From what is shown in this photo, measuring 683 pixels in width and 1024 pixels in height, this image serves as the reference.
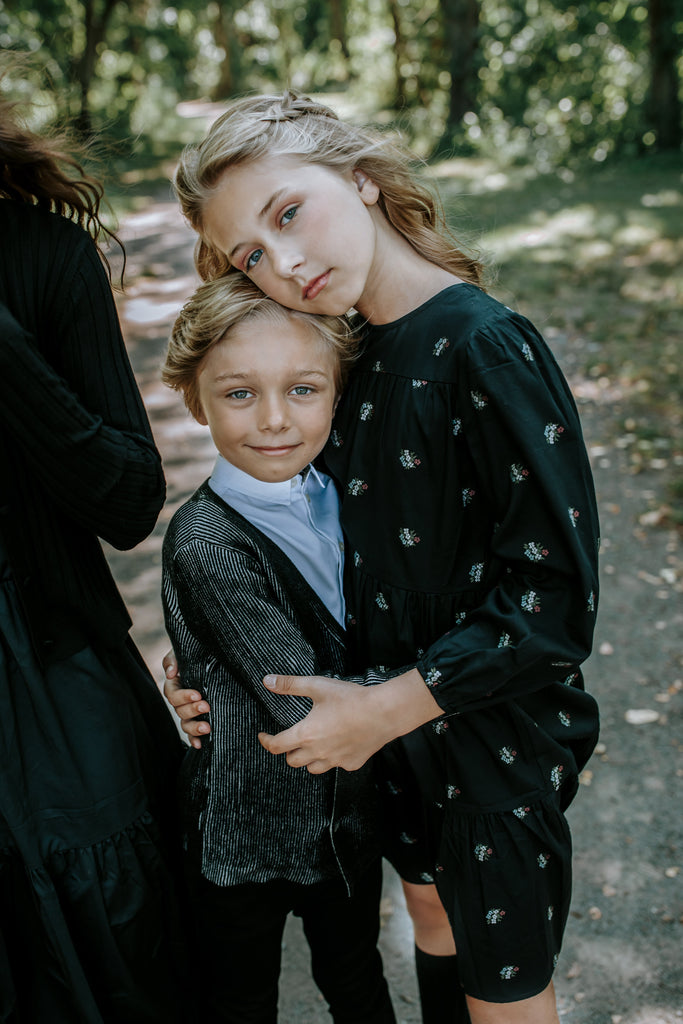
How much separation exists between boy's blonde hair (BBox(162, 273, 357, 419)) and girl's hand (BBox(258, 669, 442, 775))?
1.78 ft

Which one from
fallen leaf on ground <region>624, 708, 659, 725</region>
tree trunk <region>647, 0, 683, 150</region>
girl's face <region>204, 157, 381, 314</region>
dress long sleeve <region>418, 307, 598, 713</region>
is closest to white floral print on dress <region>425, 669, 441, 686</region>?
dress long sleeve <region>418, 307, 598, 713</region>

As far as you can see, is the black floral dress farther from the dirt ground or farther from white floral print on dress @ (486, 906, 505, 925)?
the dirt ground

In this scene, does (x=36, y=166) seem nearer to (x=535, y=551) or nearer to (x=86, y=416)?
(x=86, y=416)

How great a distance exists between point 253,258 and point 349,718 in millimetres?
781

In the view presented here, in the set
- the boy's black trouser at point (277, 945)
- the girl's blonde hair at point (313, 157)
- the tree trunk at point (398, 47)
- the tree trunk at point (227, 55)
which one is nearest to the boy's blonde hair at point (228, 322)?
the girl's blonde hair at point (313, 157)

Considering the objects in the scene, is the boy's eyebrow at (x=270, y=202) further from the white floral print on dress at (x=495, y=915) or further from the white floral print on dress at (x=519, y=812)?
the white floral print on dress at (x=495, y=915)

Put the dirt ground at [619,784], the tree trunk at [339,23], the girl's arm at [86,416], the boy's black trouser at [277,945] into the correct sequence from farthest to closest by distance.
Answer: the tree trunk at [339,23] → the dirt ground at [619,784] → the boy's black trouser at [277,945] → the girl's arm at [86,416]

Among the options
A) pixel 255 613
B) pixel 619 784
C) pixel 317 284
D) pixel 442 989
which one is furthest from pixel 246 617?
pixel 619 784

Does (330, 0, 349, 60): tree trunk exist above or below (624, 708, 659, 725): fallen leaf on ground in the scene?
above

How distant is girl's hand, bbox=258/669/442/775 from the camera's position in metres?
1.40

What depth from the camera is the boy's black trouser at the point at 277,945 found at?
64.4 inches

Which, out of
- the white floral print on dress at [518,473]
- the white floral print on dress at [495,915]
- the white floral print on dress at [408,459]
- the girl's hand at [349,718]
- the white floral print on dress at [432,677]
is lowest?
the white floral print on dress at [495,915]

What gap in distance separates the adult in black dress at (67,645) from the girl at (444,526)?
237 mm

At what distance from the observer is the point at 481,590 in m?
1.51
